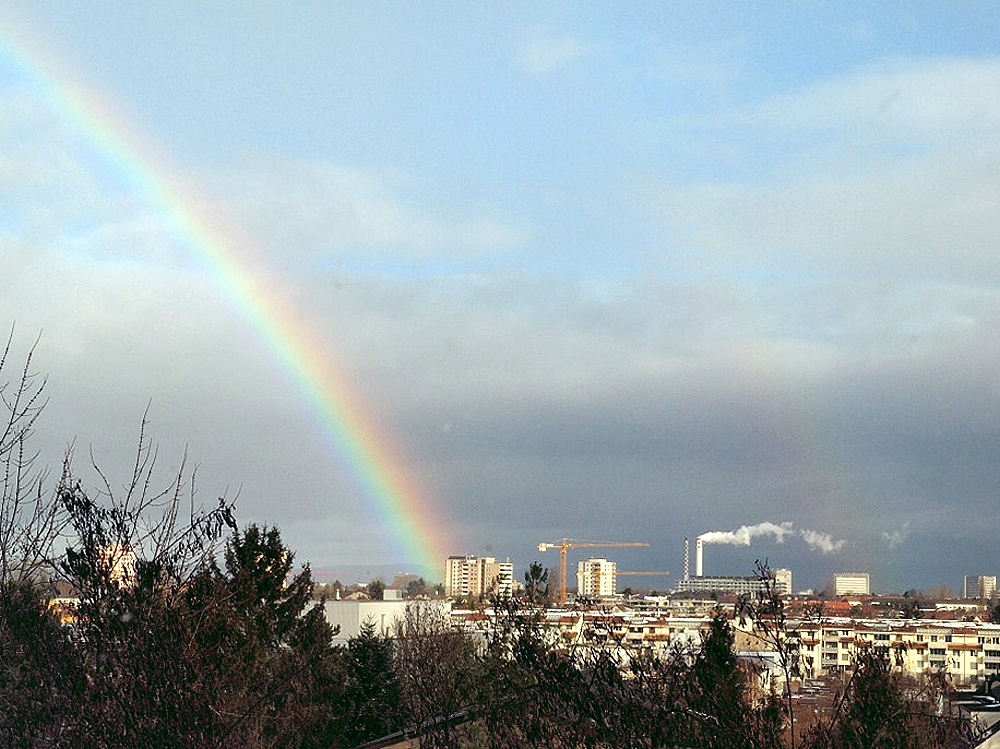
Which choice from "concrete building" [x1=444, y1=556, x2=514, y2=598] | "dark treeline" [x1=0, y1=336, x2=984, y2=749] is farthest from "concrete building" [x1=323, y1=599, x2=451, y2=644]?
"concrete building" [x1=444, y1=556, x2=514, y2=598]

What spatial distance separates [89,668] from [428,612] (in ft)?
144

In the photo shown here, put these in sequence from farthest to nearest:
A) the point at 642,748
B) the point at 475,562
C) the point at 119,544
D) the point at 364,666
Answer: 1. the point at 475,562
2. the point at 364,666
3. the point at 119,544
4. the point at 642,748

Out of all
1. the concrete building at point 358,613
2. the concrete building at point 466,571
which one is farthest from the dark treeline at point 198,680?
the concrete building at point 466,571

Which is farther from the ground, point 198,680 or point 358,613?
point 198,680

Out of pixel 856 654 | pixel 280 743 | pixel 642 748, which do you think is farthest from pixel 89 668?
pixel 280 743

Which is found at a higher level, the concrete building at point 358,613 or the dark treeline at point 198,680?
the dark treeline at point 198,680

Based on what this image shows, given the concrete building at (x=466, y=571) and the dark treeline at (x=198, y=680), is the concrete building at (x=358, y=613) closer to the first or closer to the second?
the dark treeline at (x=198, y=680)

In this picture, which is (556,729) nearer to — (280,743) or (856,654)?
(856,654)

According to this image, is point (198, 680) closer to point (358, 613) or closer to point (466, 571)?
point (358, 613)

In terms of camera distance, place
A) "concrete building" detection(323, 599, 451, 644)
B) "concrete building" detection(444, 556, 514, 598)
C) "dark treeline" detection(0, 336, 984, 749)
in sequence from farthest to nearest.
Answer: "concrete building" detection(444, 556, 514, 598)
"concrete building" detection(323, 599, 451, 644)
"dark treeline" detection(0, 336, 984, 749)

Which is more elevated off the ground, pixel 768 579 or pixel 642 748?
pixel 768 579

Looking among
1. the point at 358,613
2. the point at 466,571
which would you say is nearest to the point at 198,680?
the point at 358,613

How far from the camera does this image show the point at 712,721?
4.68 metres

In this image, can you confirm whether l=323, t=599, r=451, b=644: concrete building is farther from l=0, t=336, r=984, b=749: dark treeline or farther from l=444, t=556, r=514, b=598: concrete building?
l=444, t=556, r=514, b=598: concrete building
